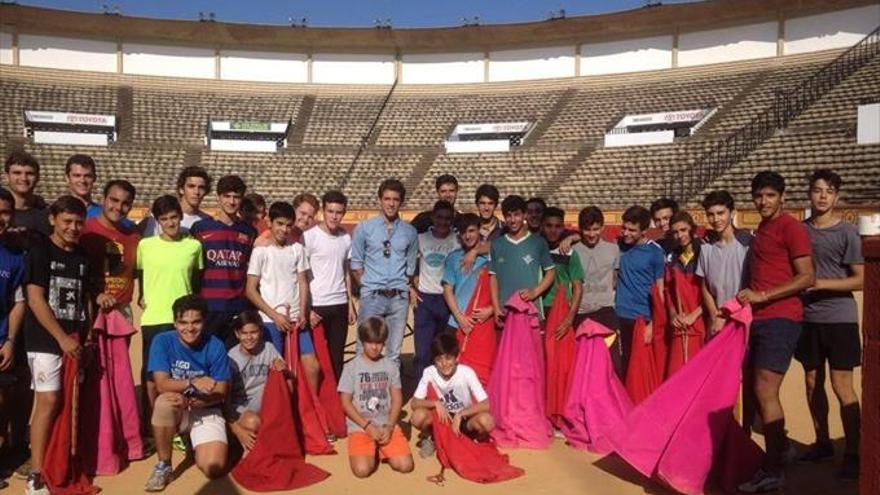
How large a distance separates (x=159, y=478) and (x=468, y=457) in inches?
73.7

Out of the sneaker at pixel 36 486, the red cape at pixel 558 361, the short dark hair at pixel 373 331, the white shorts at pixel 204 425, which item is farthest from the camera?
the red cape at pixel 558 361

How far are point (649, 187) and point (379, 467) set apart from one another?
17.8m

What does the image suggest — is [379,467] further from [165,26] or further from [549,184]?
[165,26]

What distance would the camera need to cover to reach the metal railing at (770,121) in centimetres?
2017

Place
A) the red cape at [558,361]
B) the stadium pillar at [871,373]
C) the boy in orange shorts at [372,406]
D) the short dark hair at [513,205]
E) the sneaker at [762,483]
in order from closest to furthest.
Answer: the stadium pillar at [871,373], the sneaker at [762,483], the boy in orange shorts at [372,406], the short dark hair at [513,205], the red cape at [558,361]

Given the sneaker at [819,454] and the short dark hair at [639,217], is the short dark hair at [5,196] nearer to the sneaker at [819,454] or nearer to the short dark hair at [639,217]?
the short dark hair at [639,217]

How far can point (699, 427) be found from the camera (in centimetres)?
405

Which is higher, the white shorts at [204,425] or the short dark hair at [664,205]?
the short dark hair at [664,205]

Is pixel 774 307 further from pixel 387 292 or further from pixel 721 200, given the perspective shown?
pixel 387 292

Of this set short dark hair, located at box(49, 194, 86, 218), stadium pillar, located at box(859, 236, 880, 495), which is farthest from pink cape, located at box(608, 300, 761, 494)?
short dark hair, located at box(49, 194, 86, 218)

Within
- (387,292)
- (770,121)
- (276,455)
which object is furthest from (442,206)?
(770,121)

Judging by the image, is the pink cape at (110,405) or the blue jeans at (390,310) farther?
the blue jeans at (390,310)

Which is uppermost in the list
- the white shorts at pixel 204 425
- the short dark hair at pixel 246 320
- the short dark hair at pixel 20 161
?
the short dark hair at pixel 20 161

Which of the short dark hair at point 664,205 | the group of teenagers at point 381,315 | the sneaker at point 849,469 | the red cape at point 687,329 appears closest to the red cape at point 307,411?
the group of teenagers at point 381,315
